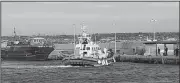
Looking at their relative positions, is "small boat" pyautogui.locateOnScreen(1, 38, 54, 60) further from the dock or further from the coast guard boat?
the dock

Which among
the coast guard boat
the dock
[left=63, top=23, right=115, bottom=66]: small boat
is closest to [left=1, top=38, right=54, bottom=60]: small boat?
the coast guard boat

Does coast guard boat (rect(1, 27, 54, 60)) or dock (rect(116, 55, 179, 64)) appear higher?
coast guard boat (rect(1, 27, 54, 60))

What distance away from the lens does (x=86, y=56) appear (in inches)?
2596

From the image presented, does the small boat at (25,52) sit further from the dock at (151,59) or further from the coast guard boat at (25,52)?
the dock at (151,59)

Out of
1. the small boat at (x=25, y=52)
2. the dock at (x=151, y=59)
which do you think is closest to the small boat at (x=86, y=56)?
the dock at (x=151, y=59)

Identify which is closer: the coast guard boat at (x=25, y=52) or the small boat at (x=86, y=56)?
the small boat at (x=86, y=56)

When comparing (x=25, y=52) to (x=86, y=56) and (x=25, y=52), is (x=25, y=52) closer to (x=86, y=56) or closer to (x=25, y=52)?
(x=25, y=52)

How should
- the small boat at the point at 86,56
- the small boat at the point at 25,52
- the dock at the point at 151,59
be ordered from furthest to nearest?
the small boat at the point at 25,52 → the dock at the point at 151,59 → the small boat at the point at 86,56

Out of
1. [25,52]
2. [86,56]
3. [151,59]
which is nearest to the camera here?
[86,56]

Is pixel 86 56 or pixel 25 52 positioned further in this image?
pixel 25 52

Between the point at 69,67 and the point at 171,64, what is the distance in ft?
60.3

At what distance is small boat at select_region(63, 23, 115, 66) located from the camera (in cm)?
6209

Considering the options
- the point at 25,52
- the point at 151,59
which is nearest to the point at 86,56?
the point at 151,59

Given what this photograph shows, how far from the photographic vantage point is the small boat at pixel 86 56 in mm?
62094
